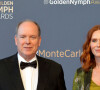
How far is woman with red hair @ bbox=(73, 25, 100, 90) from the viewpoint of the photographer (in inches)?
104

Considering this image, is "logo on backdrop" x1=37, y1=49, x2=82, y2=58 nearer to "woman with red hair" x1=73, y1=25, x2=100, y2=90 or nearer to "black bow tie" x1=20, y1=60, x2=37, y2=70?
"woman with red hair" x1=73, y1=25, x2=100, y2=90

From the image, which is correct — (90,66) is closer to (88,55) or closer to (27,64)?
(88,55)

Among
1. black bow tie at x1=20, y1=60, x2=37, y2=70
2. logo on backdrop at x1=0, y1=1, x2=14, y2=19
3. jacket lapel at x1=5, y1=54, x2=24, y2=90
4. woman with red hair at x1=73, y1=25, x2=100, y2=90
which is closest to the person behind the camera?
jacket lapel at x1=5, y1=54, x2=24, y2=90

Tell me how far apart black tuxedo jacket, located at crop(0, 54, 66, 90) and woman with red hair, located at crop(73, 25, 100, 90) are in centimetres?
25

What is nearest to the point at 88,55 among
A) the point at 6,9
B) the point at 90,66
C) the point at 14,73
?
the point at 90,66

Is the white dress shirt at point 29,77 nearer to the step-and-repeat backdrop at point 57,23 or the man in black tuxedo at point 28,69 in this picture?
the man in black tuxedo at point 28,69

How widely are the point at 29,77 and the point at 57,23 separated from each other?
4.37 ft

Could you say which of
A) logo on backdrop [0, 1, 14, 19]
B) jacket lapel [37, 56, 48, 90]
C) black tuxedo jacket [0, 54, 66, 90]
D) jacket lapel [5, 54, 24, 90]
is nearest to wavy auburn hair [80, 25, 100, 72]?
black tuxedo jacket [0, 54, 66, 90]

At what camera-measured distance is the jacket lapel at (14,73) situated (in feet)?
7.64

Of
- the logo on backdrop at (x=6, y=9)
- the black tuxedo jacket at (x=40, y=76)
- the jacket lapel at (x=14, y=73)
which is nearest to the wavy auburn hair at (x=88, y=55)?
the black tuxedo jacket at (x=40, y=76)

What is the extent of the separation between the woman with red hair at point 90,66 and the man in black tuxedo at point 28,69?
267 millimetres

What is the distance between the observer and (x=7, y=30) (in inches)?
137

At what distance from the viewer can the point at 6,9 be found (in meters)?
3.49

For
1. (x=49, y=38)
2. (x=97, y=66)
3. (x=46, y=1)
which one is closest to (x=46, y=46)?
(x=49, y=38)
